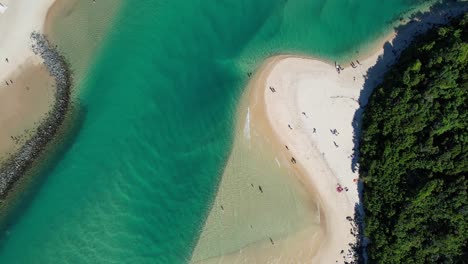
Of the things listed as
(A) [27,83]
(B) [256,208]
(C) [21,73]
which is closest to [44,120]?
(A) [27,83]

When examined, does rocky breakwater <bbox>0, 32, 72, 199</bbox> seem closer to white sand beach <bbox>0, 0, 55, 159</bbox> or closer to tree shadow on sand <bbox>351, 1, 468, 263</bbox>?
white sand beach <bbox>0, 0, 55, 159</bbox>

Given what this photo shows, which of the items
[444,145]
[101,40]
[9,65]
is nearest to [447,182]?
[444,145]

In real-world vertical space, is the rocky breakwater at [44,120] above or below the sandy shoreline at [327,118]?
above

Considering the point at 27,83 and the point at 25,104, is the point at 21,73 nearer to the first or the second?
the point at 27,83

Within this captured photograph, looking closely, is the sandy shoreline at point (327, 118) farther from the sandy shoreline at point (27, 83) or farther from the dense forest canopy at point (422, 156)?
the sandy shoreline at point (27, 83)

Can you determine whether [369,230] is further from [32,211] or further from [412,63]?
[32,211]

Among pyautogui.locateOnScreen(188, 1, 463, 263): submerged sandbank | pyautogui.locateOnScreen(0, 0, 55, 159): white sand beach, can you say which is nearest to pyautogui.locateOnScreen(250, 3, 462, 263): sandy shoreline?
pyautogui.locateOnScreen(188, 1, 463, 263): submerged sandbank

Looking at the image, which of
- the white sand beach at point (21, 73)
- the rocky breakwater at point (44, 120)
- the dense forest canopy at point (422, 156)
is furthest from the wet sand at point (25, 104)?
the dense forest canopy at point (422, 156)
